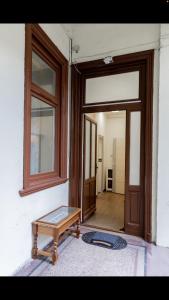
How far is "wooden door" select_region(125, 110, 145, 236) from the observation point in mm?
3115

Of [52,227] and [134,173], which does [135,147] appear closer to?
[134,173]

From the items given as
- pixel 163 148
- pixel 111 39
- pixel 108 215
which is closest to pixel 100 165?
pixel 108 215

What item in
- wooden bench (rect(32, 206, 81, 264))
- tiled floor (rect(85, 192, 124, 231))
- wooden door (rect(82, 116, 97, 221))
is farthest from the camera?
wooden door (rect(82, 116, 97, 221))

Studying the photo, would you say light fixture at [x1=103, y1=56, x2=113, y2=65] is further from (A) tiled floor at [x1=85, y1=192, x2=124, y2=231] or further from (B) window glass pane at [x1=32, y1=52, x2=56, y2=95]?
(A) tiled floor at [x1=85, y1=192, x2=124, y2=231]

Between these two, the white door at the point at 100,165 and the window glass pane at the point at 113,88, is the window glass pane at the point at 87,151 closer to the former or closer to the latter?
the window glass pane at the point at 113,88

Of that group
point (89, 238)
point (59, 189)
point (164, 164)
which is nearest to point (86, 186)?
point (59, 189)

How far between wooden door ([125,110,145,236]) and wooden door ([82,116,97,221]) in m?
0.90

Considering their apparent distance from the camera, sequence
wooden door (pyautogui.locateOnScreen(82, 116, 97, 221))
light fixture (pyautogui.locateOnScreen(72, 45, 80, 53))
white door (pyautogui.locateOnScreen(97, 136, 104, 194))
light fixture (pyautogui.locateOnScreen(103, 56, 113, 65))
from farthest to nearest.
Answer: white door (pyautogui.locateOnScreen(97, 136, 104, 194)) < wooden door (pyautogui.locateOnScreen(82, 116, 97, 221)) < light fixture (pyautogui.locateOnScreen(72, 45, 80, 53)) < light fixture (pyautogui.locateOnScreen(103, 56, 113, 65))

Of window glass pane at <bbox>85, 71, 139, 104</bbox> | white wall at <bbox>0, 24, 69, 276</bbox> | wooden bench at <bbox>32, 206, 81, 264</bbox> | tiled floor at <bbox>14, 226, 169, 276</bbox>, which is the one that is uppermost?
window glass pane at <bbox>85, 71, 139, 104</bbox>

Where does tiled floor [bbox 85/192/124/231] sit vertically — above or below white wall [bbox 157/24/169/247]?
below

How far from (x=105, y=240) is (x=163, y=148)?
5.30 ft

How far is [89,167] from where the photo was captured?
162 inches

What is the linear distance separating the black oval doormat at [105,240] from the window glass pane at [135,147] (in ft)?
3.02

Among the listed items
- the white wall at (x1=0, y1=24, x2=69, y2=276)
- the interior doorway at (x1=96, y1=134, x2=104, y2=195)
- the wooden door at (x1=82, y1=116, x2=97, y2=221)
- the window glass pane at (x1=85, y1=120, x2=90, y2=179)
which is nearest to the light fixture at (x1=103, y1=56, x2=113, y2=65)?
the wooden door at (x1=82, y1=116, x2=97, y2=221)
